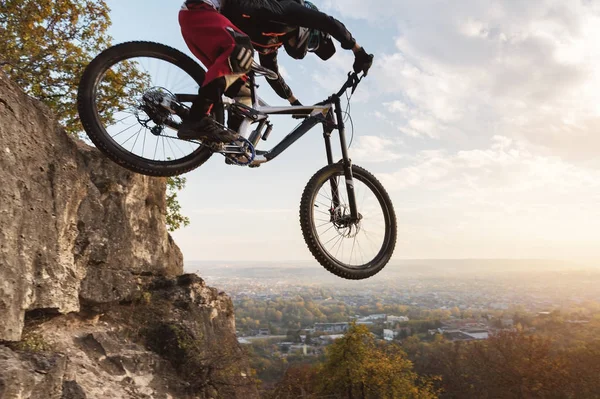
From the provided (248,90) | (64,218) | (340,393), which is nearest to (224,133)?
(248,90)

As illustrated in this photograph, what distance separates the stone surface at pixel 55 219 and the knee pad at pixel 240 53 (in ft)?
11.0

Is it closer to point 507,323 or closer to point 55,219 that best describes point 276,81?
point 55,219

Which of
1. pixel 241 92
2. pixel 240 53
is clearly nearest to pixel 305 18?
pixel 240 53

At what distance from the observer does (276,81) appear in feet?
17.6

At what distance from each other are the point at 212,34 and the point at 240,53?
365 millimetres

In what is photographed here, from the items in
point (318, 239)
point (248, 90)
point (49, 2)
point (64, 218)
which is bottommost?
point (318, 239)

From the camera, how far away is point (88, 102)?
4.14 meters

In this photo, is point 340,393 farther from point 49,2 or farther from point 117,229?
point 49,2

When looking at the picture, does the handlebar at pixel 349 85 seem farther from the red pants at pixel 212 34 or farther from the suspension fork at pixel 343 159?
the red pants at pixel 212 34

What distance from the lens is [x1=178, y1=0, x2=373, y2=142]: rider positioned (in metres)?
3.96

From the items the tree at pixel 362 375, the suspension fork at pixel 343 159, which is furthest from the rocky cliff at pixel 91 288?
the tree at pixel 362 375

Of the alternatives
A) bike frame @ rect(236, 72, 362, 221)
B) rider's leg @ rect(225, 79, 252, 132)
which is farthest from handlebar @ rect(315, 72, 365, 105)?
rider's leg @ rect(225, 79, 252, 132)

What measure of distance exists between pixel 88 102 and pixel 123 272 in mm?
5699

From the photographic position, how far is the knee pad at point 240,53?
395 cm
